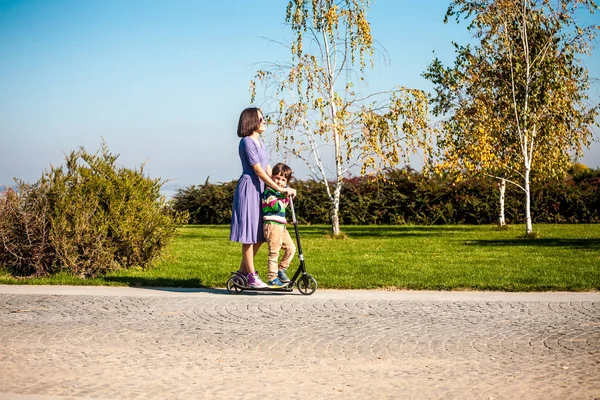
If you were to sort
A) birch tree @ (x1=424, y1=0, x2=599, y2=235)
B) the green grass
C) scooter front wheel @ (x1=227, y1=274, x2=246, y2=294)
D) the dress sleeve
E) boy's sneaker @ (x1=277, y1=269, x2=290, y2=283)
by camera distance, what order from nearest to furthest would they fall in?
the dress sleeve
scooter front wheel @ (x1=227, y1=274, x2=246, y2=294)
boy's sneaker @ (x1=277, y1=269, x2=290, y2=283)
the green grass
birch tree @ (x1=424, y1=0, x2=599, y2=235)

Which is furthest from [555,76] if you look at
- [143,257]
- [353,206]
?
[143,257]

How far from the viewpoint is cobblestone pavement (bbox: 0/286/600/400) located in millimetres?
4910

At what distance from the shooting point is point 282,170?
28.7 ft

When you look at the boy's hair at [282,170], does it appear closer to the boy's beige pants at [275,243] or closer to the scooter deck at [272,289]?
the boy's beige pants at [275,243]

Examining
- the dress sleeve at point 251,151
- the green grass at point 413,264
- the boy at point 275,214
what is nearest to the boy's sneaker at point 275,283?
the boy at point 275,214

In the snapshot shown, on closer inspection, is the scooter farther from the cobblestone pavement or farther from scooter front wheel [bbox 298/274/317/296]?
the cobblestone pavement

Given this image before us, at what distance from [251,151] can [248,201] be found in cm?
59

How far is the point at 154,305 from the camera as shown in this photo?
27.3 ft

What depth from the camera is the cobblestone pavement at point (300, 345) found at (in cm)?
491

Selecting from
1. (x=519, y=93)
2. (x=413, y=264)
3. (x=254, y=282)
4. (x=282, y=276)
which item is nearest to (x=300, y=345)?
(x=254, y=282)

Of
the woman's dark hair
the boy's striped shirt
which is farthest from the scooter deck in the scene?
the woman's dark hair

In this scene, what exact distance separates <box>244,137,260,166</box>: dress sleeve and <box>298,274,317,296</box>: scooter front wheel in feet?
4.87

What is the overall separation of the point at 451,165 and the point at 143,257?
1105cm

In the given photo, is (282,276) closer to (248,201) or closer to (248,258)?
(248,258)
